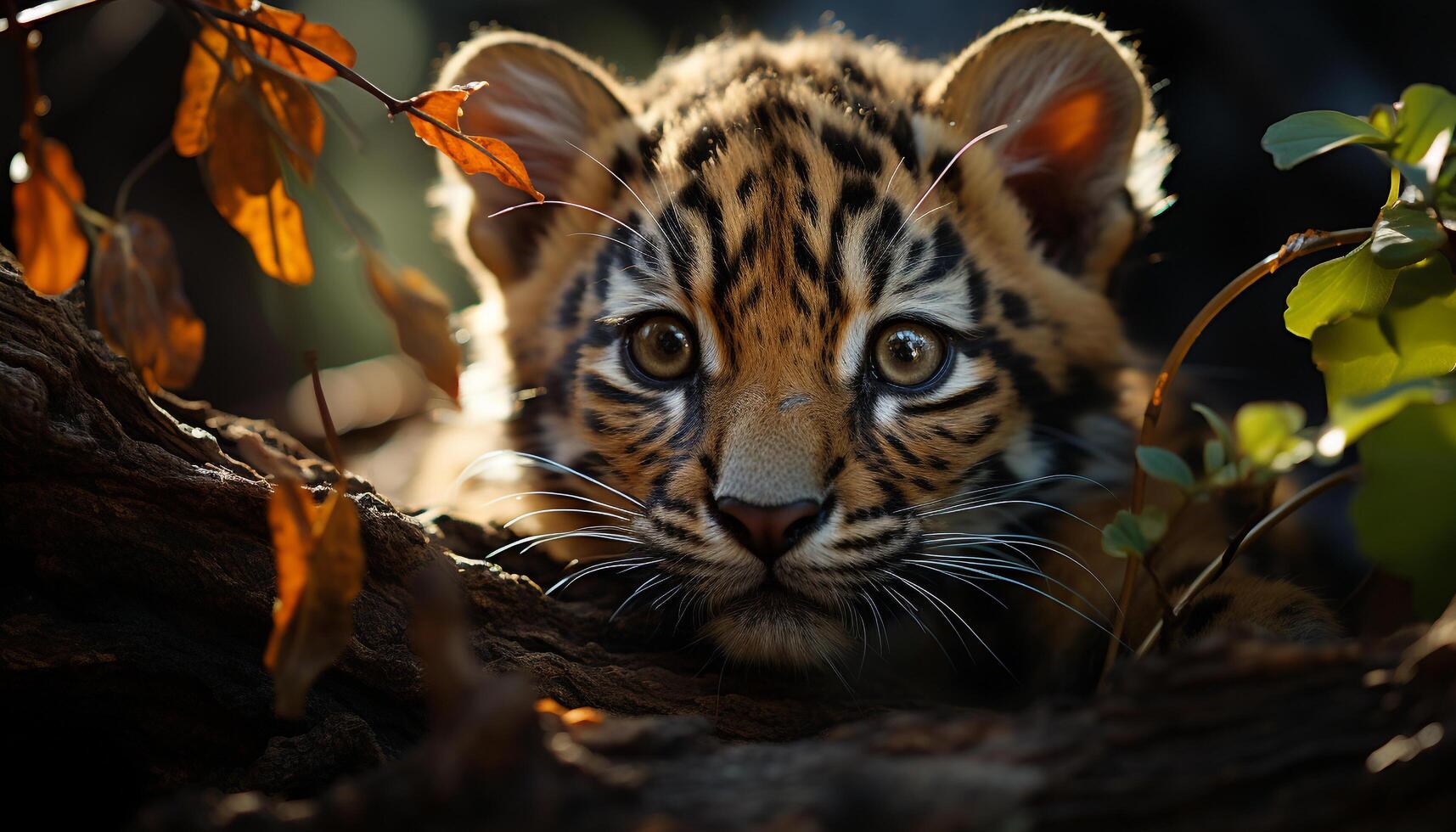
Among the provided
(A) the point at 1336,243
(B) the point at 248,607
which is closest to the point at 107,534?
(B) the point at 248,607

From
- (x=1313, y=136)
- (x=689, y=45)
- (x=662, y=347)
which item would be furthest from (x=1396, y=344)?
(x=689, y=45)

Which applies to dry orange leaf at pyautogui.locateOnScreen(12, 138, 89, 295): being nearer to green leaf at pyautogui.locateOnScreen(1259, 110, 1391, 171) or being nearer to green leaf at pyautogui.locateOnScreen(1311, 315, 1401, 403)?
green leaf at pyautogui.locateOnScreen(1259, 110, 1391, 171)

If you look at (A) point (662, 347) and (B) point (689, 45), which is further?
(B) point (689, 45)

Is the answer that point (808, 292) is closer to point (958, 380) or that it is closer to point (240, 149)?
point (958, 380)

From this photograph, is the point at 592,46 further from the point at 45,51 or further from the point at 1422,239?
the point at 1422,239

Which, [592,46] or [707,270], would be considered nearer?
[707,270]

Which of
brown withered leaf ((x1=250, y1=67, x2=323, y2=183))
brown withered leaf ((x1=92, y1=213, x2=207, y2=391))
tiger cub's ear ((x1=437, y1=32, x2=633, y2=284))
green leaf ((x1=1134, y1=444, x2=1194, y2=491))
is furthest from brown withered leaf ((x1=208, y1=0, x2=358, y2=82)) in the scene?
green leaf ((x1=1134, y1=444, x2=1194, y2=491))

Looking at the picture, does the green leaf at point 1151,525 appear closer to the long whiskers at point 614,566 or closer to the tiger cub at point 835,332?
the tiger cub at point 835,332

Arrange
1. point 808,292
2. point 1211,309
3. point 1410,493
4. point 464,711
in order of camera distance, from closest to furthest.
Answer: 1. point 464,711
2. point 1410,493
3. point 1211,309
4. point 808,292
